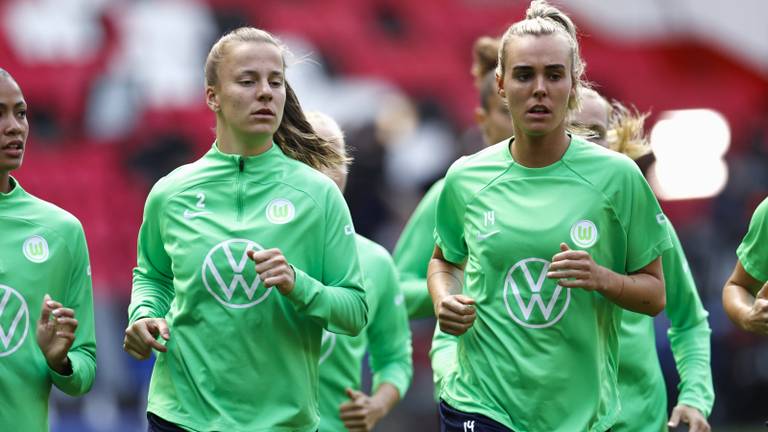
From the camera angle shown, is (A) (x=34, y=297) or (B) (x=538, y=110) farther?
(A) (x=34, y=297)

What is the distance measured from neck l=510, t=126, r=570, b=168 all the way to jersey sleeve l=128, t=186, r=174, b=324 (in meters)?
1.39

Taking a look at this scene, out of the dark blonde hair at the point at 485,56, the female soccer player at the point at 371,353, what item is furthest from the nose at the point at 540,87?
the dark blonde hair at the point at 485,56

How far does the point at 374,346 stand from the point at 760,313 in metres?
2.26

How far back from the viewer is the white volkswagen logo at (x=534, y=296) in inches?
197

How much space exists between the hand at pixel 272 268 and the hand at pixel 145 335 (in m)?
0.46

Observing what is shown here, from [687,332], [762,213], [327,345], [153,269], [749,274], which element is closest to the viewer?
[153,269]

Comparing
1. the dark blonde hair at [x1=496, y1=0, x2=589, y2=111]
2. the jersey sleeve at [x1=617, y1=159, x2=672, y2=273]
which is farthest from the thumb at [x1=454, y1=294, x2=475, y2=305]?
the dark blonde hair at [x1=496, y1=0, x2=589, y2=111]

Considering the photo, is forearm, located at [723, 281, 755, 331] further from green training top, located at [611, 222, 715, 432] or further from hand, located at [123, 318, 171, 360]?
hand, located at [123, 318, 171, 360]

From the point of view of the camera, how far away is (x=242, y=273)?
4.99 meters

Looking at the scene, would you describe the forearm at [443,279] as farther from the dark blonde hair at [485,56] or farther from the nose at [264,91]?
the dark blonde hair at [485,56]

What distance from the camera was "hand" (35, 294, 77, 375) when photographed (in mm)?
5000

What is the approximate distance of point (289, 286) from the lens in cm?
475

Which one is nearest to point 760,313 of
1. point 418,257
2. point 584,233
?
point 584,233

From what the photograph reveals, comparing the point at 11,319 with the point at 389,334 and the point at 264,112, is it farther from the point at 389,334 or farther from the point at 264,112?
the point at 389,334
